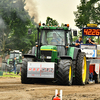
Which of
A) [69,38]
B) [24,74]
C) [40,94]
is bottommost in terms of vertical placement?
[40,94]

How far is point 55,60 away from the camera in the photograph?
14906 millimetres

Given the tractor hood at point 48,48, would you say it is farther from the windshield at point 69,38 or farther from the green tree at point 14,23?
the green tree at point 14,23

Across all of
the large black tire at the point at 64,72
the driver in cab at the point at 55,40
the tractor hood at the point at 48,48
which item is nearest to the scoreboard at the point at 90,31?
the driver in cab at the point at 55,40

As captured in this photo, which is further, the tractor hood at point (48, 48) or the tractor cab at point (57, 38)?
the tractor cab at point (57, 38)

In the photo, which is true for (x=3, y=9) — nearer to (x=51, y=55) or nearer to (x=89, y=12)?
(x=89, y=12)

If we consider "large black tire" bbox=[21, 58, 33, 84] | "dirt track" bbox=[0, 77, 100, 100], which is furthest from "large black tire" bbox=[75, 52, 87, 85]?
"dirt track" bbox=[0, 77, 100, 100]

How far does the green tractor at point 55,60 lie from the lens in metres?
14.1

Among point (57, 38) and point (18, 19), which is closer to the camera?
point (57, 38)

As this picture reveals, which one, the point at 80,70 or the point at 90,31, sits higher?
the point at 90,31

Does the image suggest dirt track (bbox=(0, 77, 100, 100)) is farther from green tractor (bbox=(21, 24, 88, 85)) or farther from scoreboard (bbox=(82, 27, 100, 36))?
scoreboard (bbox=(82, 27, 100, 36))

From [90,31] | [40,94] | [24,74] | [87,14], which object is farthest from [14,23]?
[40,94]

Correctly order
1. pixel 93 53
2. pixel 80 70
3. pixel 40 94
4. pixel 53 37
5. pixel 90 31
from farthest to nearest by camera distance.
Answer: pixel 90 31 < pixel 93 53 < pixel 53 37 < pixel 80 70 < pixel 40 94

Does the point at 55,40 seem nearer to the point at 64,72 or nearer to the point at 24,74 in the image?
the point at 64,72

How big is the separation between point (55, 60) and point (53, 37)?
1138 millimetres
